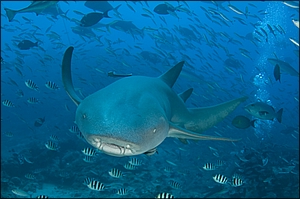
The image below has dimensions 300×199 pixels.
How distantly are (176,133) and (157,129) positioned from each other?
0.58m

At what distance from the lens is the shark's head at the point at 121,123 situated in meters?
2.04

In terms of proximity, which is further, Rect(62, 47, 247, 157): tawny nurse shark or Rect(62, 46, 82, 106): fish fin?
Rect(62, 46, 82, 106): fish fin

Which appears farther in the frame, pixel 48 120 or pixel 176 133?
pixel 48 120

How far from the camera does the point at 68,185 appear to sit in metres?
10.6

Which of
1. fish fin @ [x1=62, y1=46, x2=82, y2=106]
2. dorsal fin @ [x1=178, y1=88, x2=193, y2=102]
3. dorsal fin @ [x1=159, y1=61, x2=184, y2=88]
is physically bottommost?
dorsal fin @ [x1=178, y1=88, x2=193, y2=102]

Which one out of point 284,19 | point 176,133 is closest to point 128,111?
point 176,133

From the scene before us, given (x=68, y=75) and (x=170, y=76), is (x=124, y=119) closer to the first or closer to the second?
(x=68, y=75)

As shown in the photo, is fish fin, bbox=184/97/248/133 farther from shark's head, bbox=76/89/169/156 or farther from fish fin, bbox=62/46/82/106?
fish fin, bbox=62/46/82/106

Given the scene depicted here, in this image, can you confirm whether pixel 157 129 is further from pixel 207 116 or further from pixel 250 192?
pixel 250 192

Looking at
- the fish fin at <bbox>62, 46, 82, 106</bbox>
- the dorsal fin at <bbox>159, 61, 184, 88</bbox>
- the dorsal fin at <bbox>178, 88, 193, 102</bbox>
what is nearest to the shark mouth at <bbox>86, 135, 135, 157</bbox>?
the fish fin at <bbox>62, 46, 82, 106</bbox>

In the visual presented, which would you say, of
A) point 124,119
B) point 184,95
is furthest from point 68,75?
point 184,95

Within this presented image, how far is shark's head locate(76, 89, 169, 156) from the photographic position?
2043 mm

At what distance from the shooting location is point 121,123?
6.83 feet

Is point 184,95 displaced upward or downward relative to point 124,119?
downward
